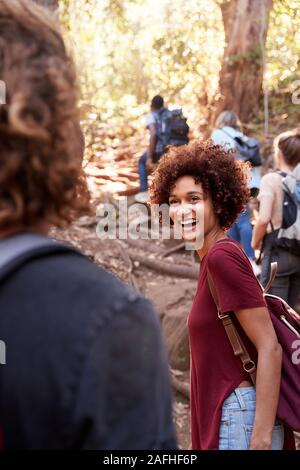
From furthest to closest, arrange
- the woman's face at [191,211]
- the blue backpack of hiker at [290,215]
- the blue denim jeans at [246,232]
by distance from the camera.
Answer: the blue denim jeans at [246,232], the blue backpack of hiker at [290,215], the woman's face at [191,211]

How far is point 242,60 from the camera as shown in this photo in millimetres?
11547

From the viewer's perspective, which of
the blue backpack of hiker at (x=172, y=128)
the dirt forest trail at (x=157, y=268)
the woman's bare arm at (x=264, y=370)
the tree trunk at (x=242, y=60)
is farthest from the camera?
the tree trunk at (x=242, y=60)

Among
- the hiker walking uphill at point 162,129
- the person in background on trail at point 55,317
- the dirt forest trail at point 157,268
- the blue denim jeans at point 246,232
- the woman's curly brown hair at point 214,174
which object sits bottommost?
the dirt forest trail at point 157,268

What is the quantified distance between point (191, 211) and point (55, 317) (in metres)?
1.82

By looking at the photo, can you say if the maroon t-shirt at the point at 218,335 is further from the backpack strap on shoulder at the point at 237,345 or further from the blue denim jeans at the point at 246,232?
the blue denim jeans at the point at 246,232

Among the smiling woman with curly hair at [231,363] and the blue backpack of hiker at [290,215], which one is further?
the blue backpack of hiker at [290,215]

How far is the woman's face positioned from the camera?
2682 millimetres

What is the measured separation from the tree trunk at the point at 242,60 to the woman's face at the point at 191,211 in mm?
9211

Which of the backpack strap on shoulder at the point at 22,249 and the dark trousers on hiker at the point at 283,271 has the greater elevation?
the backpack strap on shoulder at the point at 22,249

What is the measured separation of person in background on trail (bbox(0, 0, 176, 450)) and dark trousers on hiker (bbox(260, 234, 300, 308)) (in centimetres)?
382

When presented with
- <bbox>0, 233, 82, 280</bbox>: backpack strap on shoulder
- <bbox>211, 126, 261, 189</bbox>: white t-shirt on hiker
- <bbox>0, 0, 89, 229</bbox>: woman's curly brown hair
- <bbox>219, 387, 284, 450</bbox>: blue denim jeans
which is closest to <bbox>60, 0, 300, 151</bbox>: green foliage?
<bbox>211, 126, 261, 189</bbox>: white t-shirt on hiker

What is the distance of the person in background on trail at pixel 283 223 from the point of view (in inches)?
186

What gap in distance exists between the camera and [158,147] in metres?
9.27

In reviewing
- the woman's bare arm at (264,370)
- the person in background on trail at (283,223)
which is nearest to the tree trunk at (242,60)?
the person in background on trail at (283,223)
